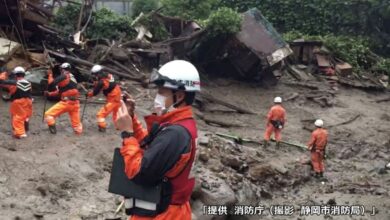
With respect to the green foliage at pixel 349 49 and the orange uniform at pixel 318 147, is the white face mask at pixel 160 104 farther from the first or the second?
the green foliage at pixel 349 49

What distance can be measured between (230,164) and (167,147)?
8821 mm

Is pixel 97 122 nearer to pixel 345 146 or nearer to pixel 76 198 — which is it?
pixel 76 198

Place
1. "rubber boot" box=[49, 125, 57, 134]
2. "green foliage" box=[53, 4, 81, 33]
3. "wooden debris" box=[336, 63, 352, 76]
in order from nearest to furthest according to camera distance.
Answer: "rubber boot" box=[49, 125, 57, 134], "green foliage" box=[53, 4, 81, 33], "wooden debris" box=[336, 63, 352, 76]

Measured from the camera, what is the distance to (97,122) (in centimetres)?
1327

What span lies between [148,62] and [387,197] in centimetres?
946

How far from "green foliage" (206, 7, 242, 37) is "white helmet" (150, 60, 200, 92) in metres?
14.9

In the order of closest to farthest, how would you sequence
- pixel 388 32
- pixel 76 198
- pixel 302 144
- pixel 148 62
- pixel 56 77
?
pixel 76 198
pixel 56 77
pixel 302 144
pixel 148 62
pixel 388 32

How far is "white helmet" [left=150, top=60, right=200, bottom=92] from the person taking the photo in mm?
4289

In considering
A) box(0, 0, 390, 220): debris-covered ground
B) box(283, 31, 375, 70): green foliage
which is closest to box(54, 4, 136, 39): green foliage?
box(0, 0, 390, 220): debris-covered ground

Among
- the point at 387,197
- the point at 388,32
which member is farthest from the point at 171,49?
the point at 388,32

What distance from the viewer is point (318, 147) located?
1416 cm

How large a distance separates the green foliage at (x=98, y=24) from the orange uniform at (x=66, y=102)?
7930 mm

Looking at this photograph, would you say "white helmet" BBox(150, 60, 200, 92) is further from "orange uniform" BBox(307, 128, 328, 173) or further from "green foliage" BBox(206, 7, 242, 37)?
"green foliage" BBox(206, 7, 242, 37)

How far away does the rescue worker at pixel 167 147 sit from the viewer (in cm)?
402
